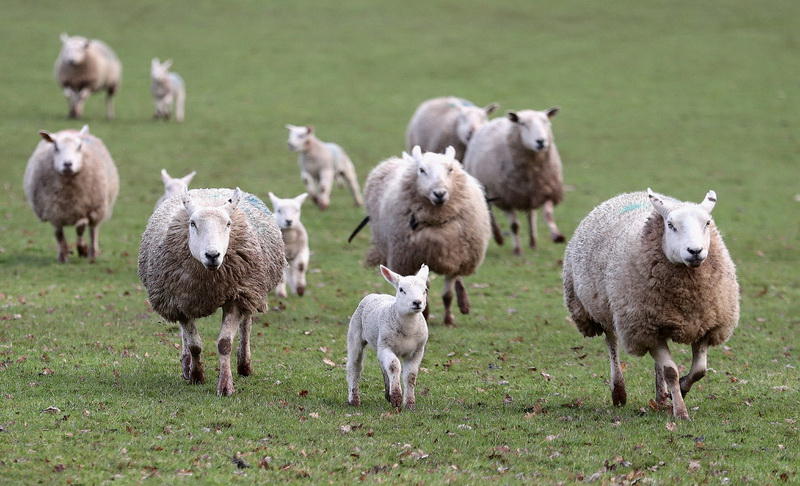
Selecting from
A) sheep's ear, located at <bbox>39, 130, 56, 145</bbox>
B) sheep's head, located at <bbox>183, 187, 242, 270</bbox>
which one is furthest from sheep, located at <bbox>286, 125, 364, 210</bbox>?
sheep's head, located at <bbox>183, 187, 242, 270</bbox>

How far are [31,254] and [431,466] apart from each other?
11035 millimetres

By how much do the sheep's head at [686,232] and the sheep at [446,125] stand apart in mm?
11245

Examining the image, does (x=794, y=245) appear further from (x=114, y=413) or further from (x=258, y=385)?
(x=114, y=413)

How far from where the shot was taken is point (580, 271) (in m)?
9.64

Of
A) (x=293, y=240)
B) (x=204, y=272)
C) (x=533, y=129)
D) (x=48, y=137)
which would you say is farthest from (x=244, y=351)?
(x=533, y=129)

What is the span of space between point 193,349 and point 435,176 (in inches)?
146

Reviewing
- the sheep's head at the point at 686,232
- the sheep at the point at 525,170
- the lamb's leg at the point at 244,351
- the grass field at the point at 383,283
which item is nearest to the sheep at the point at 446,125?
the sheep at the point at 525,170

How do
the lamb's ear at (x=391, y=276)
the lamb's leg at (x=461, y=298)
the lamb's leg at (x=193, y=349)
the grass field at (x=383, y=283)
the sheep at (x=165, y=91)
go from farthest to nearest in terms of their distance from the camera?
the sheep at (x=165, y=91), the lamb's leg at (x=461, y=298), the lamb's leg at (x=193, y=349), the lamb's ear at (x=391, y=276), the grass field at (x=383, y=283)

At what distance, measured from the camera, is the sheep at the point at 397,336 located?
862cm

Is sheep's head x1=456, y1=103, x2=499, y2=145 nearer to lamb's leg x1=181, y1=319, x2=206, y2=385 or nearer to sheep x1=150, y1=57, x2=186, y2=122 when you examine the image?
lamb's leg x1=181, y1=319, x2=206, y2=385

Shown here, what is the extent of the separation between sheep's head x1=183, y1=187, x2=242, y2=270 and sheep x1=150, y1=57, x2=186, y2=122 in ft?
66.0

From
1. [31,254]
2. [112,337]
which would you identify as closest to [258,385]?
[112,337]

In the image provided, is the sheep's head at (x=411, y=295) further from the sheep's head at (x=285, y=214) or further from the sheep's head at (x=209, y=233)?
the sheep's head at (x=285, y=214)

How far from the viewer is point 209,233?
8.77 metres
